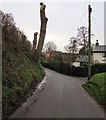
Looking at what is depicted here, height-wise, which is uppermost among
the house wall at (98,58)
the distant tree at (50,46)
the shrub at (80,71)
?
the distant tree at (50,46)

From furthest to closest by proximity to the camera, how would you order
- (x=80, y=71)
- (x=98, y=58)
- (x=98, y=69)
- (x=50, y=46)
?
(x=50, y=46) → (x=98, y=58) → (x=80, y=71) → (x=98, y=69)

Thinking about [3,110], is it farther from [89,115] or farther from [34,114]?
[89,115]

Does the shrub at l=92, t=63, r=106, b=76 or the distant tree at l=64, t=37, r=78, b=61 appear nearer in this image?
the shrub at l=92, t=63, r=106, b=76

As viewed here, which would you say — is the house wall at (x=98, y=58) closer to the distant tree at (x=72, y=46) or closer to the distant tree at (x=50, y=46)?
the distant tree at (x=72, y=46)

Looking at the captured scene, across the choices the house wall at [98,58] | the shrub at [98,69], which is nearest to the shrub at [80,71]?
the shrub at [98,69]

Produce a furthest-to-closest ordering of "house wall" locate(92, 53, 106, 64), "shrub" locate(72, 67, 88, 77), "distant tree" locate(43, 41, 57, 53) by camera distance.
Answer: "distant tree" locate(43, 41, 57, 53) → "house wall" locate(92, 53, 106, 64) → "shrub" locate(72, 67, 88, 77)

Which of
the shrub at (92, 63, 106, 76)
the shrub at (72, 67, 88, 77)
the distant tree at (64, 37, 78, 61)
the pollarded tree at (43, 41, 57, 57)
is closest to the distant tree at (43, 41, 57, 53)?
the pollarded tree at (43, 41, 57, 57)

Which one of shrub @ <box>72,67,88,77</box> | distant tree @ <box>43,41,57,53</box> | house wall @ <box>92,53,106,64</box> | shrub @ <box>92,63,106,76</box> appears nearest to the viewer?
shrub @ <box>92,63,106,76</box>

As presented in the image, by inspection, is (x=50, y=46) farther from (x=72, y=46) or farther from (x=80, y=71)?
(x=80, y=71)

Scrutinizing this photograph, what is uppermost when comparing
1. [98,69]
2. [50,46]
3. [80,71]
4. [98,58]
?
[50,46]

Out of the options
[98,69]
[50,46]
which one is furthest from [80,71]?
[50,46]

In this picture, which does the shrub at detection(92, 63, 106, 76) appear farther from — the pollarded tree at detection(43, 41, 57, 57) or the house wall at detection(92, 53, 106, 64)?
the pollarded tree at detection(43, 41, 57, 57)

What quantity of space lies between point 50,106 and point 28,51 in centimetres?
1351

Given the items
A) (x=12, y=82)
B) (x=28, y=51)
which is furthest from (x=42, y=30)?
(x=12, y=82)
